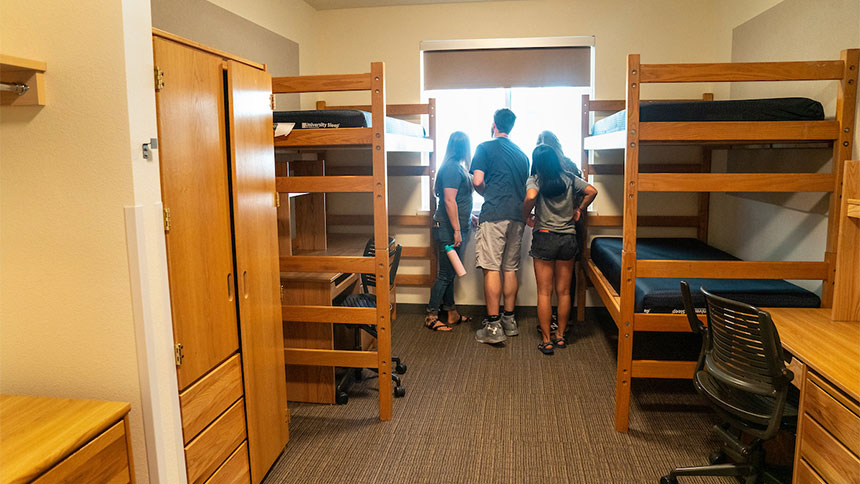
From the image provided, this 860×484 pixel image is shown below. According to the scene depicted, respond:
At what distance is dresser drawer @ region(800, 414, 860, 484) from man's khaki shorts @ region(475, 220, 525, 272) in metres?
2.40

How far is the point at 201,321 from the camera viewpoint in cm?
199

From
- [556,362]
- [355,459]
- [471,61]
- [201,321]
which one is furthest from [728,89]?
[201,321]

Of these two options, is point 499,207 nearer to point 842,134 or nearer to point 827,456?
point 842,134

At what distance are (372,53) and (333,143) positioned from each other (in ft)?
7.85

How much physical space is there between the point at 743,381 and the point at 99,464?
7.01 feet

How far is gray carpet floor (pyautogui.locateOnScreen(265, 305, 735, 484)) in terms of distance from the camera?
257 centimetres

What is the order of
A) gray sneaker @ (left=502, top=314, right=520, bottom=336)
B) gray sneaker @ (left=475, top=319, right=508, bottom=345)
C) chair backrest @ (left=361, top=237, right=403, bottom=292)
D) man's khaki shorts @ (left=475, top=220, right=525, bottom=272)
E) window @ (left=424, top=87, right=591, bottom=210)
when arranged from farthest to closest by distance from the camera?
window @ (left=424, top=87, right=591, bottom=210), gray sneaker @ (left=502, top=314, right=520, bottom=336), gray sneaker @ (left=475, top=319, right=508, bottom=345), man's khaki shorts @ (left=475, top=220, right=525, bottom=272), chair backrest @ (left=361, top=237, right=403, bottom=292)

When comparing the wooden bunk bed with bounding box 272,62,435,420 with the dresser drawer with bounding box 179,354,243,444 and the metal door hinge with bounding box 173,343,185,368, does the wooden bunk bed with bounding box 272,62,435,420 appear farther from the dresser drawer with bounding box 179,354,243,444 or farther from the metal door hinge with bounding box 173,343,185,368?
the metal door hinge with bounding box 173,343,185,368

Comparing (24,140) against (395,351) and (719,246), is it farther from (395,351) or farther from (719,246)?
(719,246)

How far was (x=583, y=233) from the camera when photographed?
477cm

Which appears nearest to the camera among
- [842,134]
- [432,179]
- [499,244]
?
[842,134]

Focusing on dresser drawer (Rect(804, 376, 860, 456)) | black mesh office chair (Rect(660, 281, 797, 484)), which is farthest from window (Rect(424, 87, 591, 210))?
dresser drawer (Rect(804, 376, 860, 456))

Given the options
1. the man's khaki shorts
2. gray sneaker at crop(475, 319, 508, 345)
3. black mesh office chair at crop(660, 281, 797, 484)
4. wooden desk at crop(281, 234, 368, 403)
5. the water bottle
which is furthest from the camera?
the water bottle

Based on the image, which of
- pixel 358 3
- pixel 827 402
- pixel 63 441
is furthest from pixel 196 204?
pixel 358 3
